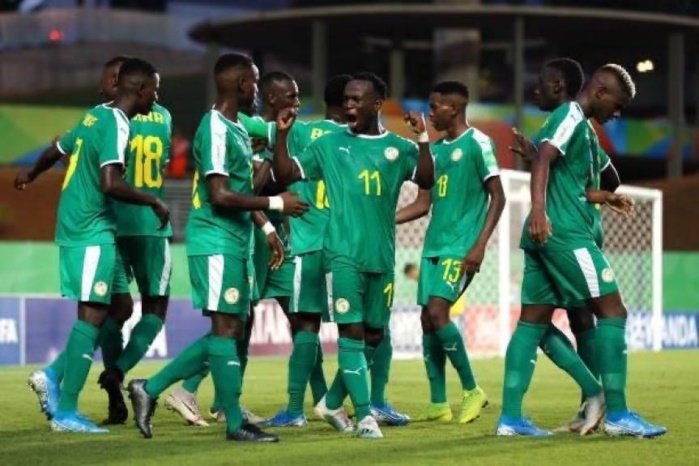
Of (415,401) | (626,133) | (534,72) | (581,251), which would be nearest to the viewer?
(581,251)

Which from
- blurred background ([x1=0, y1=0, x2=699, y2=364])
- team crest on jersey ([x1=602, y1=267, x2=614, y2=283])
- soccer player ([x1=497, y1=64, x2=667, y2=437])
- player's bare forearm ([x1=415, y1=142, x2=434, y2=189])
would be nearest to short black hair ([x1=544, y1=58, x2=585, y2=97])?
soccer player ([x1=497, y1=64, x2=667, y2=437])

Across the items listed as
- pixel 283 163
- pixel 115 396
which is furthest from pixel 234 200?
pixel 115 396

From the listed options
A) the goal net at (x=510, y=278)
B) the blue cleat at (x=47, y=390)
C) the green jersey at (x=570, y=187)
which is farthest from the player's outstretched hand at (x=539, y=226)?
the goal net at (x=510, y=278)

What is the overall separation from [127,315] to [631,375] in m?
7.06

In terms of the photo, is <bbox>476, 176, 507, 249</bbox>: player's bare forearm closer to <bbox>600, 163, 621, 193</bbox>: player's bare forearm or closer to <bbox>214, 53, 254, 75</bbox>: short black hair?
<bbox>600, 163, 621, 193</bbox>: player's bare forearm

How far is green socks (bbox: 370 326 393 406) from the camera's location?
39.2ft

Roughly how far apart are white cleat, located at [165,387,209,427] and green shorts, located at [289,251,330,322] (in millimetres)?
853

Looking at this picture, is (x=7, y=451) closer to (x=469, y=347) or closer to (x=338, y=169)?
(x=338, y=169)

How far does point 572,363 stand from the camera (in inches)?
429

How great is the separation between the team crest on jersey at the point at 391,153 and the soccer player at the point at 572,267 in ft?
2.42

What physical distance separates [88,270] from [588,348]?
3.12 meters

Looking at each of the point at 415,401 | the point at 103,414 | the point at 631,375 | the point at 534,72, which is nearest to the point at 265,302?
the point at 631,375

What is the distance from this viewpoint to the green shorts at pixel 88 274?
10.8 meters

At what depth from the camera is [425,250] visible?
1197 centimetres
